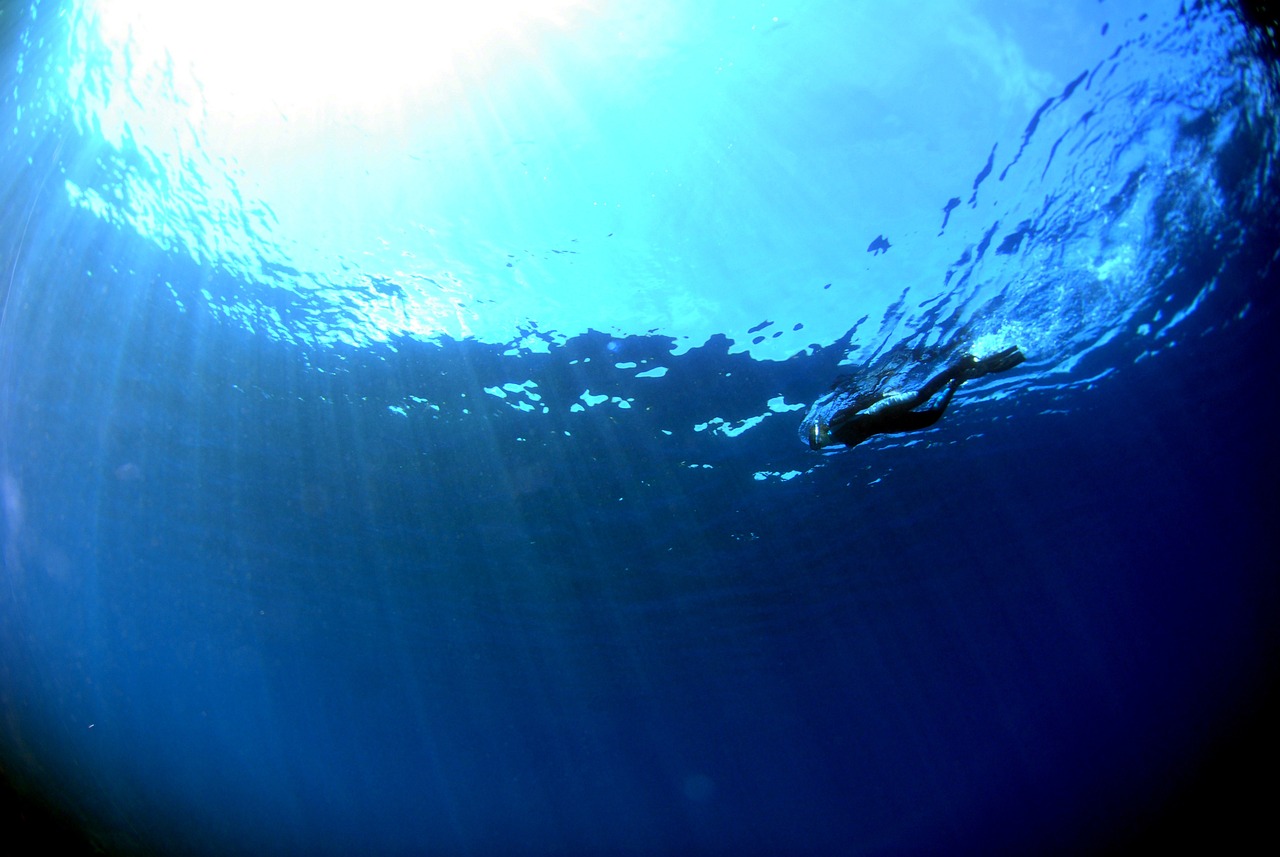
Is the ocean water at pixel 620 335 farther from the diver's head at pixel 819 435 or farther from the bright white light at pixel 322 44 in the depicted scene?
the diver's head at pixel 819 435

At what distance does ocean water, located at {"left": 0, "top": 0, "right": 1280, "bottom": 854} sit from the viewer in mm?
7539

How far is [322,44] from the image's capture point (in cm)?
716

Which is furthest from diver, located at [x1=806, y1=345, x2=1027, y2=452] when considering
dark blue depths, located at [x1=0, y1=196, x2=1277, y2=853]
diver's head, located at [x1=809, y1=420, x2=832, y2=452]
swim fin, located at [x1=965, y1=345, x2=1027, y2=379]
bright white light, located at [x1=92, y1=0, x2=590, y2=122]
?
bright white light, located at [x1=92, y1=0, x2=590, y2=122]

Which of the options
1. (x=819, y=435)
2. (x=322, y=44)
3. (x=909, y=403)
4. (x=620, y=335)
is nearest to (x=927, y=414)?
(x=909, y=403)

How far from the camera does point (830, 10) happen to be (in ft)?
22.6

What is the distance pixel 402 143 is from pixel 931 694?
54.1 meters

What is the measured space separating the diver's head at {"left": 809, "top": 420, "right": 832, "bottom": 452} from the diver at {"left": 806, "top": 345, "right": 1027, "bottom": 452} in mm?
287

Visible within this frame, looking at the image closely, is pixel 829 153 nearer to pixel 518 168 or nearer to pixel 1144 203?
pixel 518 168

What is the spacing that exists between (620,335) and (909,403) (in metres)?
6.78

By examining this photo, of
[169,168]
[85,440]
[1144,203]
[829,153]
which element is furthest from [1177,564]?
[85,440]

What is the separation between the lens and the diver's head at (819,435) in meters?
14.8

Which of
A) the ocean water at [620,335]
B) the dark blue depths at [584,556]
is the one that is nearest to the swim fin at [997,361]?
the ocean water at [620,335]

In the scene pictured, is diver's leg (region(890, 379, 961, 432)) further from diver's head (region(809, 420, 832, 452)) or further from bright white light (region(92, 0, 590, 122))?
bright white light (region(92, 0, 590, 122))

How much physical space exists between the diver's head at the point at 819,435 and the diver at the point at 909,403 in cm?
29
